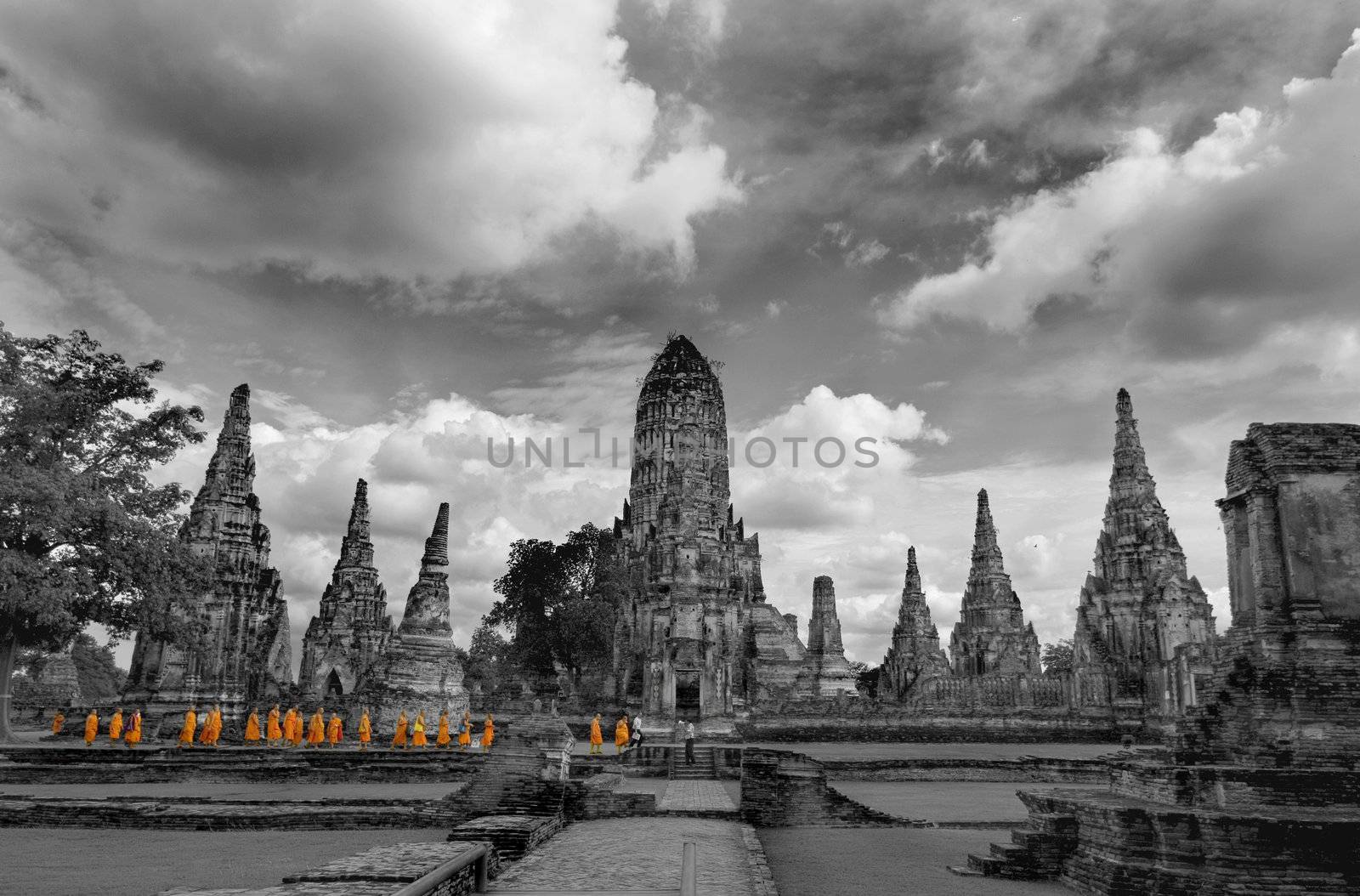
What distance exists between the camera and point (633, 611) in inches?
1636

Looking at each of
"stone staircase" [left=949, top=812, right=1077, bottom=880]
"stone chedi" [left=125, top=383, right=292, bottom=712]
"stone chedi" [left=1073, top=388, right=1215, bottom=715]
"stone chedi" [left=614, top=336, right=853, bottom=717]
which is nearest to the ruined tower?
Result: "stone chedi" [left=614, top=336, right=853, bottom=717]

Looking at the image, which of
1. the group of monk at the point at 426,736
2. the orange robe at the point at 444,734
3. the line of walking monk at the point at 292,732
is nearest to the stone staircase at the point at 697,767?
the group of monk at the point at 426,736

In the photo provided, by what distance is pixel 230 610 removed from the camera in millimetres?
28297

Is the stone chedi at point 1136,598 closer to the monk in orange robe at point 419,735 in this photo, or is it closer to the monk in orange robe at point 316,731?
the monk in orange robe at point 419,735

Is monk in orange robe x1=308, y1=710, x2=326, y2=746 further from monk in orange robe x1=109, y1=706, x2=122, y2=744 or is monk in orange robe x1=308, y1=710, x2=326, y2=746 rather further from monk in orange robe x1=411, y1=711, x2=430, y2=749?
monk in orange robe x1=109, y1=706, x2=122, y2=744

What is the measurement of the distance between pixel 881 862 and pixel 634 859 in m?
2.57

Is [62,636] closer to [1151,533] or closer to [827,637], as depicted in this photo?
[827,637]

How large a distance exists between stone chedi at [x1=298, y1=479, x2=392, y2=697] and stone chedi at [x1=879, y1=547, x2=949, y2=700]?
79.4 feet

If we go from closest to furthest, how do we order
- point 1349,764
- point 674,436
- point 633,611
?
point 1349,764 < point 633,611 < point 674,436

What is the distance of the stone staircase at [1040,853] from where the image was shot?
798 cm

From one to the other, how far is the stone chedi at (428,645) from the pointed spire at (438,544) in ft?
0.08

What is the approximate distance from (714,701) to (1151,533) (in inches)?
888

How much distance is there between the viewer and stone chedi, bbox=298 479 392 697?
38447 mm

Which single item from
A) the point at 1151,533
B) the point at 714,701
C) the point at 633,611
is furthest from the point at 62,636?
the point at 1151,533
